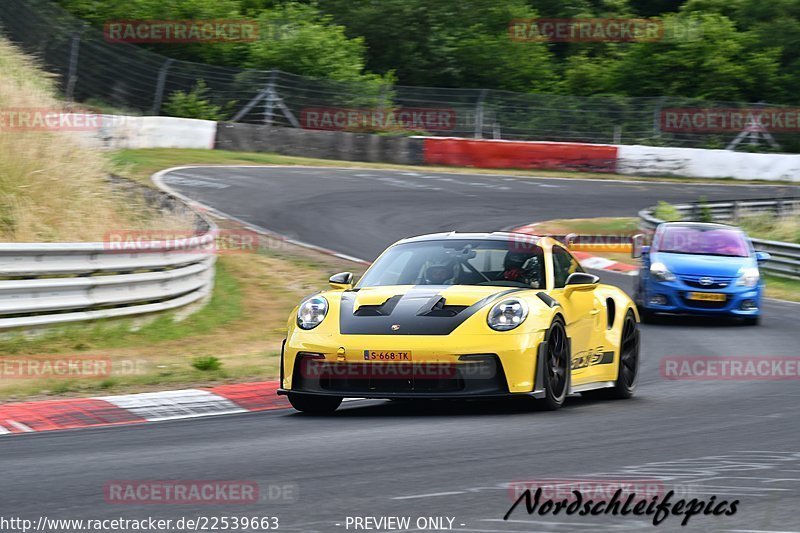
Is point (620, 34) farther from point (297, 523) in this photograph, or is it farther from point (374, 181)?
point (297, 523)

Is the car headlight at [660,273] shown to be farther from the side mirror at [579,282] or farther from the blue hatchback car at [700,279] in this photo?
the side mirror at [579,282]

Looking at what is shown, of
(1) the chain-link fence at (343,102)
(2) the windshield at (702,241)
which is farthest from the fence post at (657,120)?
(2) the windshield at (702,241)

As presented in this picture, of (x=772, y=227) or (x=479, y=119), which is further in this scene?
(x=479, y=119)

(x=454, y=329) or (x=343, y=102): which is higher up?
(x=454, y=329)

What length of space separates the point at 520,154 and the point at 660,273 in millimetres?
19010

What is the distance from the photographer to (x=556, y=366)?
8516 mm

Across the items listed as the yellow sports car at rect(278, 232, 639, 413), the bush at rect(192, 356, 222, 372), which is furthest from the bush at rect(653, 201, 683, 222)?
the yellow sports car at rect(278, 232, 639, 413)

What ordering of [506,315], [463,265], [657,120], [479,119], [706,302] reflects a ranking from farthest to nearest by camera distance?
1. [657,120]
2. [479,119]
3. [706,302]
4. [463,265]
5. [506,315]

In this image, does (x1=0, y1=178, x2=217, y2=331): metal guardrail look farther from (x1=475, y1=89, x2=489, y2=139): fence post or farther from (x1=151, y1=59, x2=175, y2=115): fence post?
(x1=475, y1=89, x2=489, y2=139): fence post

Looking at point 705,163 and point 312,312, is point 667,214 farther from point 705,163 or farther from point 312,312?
point 312,312

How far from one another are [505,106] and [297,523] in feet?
105

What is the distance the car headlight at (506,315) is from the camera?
8.14 m

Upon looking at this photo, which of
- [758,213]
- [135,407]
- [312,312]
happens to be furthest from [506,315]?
[758,213]

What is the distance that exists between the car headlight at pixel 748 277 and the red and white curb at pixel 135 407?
28.4ft
